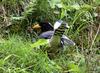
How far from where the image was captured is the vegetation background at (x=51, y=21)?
120 inches

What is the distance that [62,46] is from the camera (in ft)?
11.0

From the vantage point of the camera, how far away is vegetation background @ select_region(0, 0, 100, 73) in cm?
305

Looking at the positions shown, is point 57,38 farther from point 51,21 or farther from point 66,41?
point 51,21

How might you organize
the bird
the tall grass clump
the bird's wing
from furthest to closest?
the bird's wing, the bird, the tall grass clump

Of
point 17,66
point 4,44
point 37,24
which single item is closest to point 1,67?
point 17,66

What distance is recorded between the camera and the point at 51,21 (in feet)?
12.7

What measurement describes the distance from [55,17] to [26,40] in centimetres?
53

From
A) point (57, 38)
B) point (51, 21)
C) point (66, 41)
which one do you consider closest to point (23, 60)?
point (57, 38)

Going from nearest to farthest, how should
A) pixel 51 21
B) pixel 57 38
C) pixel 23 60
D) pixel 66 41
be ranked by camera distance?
pixel 23 60, pixel 57 38, pixel 66 41, pixel 51 21

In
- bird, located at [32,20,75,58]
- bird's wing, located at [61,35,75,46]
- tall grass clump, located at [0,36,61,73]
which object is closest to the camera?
tall grass clump, located at [0,36,61,73]

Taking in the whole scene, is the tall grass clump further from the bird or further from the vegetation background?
the bird

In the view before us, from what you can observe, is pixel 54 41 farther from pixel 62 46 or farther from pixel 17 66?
pixel 17 66

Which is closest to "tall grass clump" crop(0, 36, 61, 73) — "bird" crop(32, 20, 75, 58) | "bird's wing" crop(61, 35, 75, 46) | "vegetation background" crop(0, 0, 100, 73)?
"vegetation background" crop(0, 0, 100, 73)

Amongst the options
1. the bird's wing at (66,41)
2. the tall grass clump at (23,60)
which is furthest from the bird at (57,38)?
the tall grass clump at (23,60)
